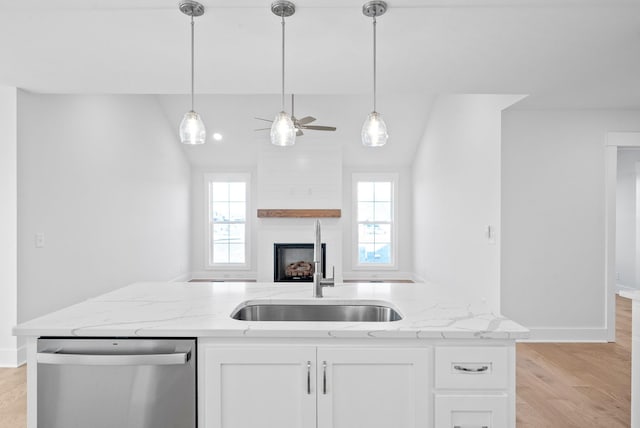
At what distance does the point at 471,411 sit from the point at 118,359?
1272mm

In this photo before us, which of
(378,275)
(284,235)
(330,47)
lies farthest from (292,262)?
(330,47)

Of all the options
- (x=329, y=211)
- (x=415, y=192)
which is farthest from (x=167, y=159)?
(x=415, y=192)

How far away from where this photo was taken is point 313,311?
6.51 feet

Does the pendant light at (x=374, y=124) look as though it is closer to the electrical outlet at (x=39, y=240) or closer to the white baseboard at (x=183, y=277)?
the electrical outlet at (x=39, y=240)

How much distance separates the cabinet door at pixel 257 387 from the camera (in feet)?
4.81

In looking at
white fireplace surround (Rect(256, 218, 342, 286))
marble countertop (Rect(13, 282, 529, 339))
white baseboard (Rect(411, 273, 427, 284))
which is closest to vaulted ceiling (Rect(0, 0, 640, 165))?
marble countertop (Rect(13, 282, 529, 339))

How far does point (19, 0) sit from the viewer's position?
1.92 m

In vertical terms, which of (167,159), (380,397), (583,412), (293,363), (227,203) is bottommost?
(583,412)

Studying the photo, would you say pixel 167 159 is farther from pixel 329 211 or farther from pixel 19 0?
pixel 19 0

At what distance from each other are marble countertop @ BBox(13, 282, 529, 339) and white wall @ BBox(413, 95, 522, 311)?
126 centimetres

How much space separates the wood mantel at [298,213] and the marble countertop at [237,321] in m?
4.70

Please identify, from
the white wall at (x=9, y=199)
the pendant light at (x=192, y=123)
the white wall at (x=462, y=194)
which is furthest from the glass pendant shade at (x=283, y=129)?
the white wall at (x=9, y=199)

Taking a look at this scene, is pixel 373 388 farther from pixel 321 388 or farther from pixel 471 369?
pixel 471 369

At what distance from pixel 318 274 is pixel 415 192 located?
5.63 m
